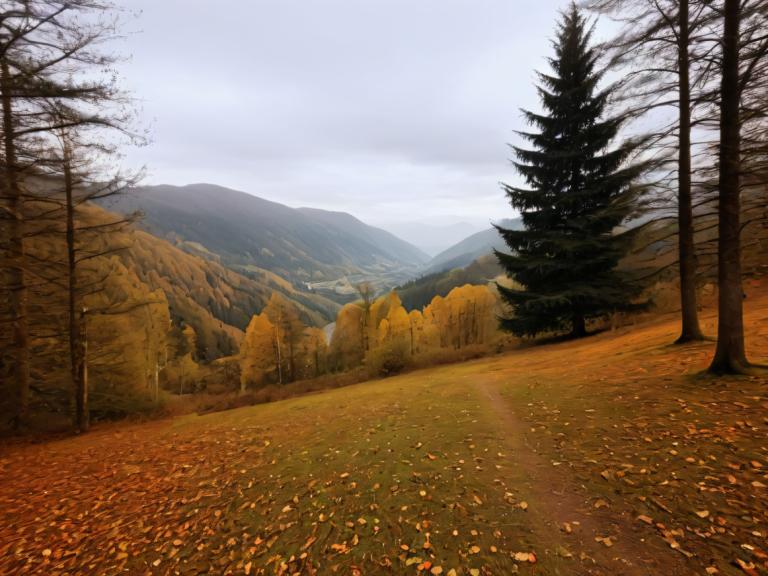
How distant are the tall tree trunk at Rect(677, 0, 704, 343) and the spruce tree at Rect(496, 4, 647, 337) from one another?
19.2ft

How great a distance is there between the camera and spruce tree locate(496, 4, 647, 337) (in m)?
16.5

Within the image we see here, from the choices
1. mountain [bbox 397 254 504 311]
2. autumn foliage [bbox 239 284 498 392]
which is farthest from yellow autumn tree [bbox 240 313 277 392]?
mountain [bbox 397 254 504 311]

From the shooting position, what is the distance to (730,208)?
709cm

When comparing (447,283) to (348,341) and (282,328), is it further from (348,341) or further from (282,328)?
(282,328)

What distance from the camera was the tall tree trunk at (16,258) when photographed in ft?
28.1

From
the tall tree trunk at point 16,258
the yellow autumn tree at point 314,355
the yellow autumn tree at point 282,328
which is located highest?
the tall tree trunk at point 16,258

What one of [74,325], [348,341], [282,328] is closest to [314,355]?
[348,341]

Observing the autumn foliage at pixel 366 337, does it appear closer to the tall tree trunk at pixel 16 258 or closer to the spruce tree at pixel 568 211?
the spruce tree at pixel 568 211

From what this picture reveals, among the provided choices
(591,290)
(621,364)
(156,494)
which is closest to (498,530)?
(156,494)

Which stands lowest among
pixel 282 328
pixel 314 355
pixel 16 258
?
pixel 314 355

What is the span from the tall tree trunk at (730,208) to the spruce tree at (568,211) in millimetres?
8887

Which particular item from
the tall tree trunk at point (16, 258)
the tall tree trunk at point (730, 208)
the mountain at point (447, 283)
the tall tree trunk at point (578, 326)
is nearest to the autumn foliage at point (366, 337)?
the tall tree trunk at point (578, 326)

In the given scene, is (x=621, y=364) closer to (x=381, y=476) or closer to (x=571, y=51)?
(x=381, y=476)

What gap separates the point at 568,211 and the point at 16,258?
23828 millimetres
